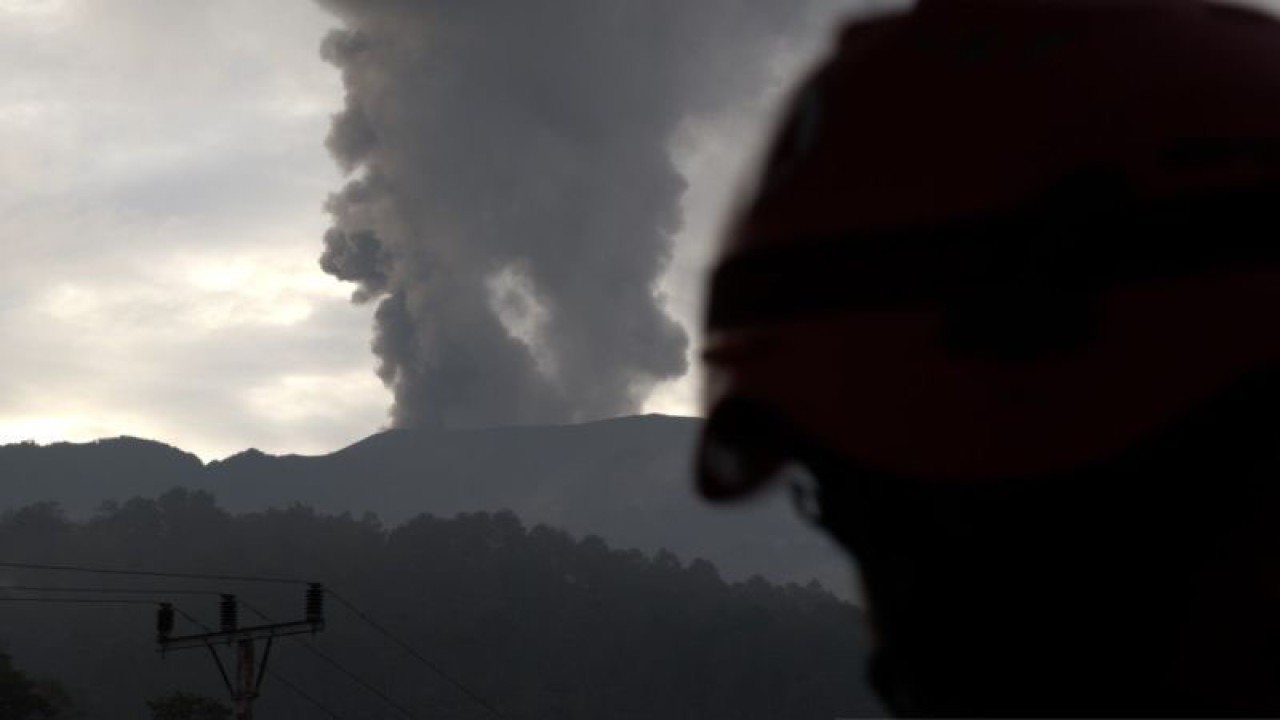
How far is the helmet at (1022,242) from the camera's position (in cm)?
146

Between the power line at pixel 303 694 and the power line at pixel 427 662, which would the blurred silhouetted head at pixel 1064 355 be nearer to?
the power line at pixel 303 694

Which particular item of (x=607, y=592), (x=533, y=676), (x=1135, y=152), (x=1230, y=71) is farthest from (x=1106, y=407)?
(x=607, y=592)

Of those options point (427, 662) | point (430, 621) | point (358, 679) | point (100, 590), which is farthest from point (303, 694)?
point (100, 590)

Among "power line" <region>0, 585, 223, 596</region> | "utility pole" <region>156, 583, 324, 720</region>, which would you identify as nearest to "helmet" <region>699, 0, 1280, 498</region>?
"utility pole" <region>156, 583, 324, 720</region>

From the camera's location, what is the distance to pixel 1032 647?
1521 millimetres

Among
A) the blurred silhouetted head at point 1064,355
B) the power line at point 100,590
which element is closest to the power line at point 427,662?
the power line at point 100,590

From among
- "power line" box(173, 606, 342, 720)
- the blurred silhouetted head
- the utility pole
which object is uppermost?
the blurred silhouetted head

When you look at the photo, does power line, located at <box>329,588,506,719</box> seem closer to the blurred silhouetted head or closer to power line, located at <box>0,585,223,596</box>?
power line, located at <box>0,585,223,596</box>

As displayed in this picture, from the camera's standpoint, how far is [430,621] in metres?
146

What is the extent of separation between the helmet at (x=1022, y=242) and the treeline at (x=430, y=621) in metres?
120

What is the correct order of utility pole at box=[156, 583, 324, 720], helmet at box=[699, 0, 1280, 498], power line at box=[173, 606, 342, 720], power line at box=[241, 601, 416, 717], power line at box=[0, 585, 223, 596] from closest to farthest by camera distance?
1. helmet at box=[699, 0, 1280, 498]
2. utility pole at box=[156, 583, 324, 720]
3. power line at box=[173, 606, 342, 720]
4. power line at box=[241, 601, 416, 717]
5. power line at box=[0, 585, 223, 596]

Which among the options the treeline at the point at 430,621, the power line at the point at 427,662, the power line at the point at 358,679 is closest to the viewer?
the power line at the point at 358,679

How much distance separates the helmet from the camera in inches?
57.3

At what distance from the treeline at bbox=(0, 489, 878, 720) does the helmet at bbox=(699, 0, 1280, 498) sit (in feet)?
395
